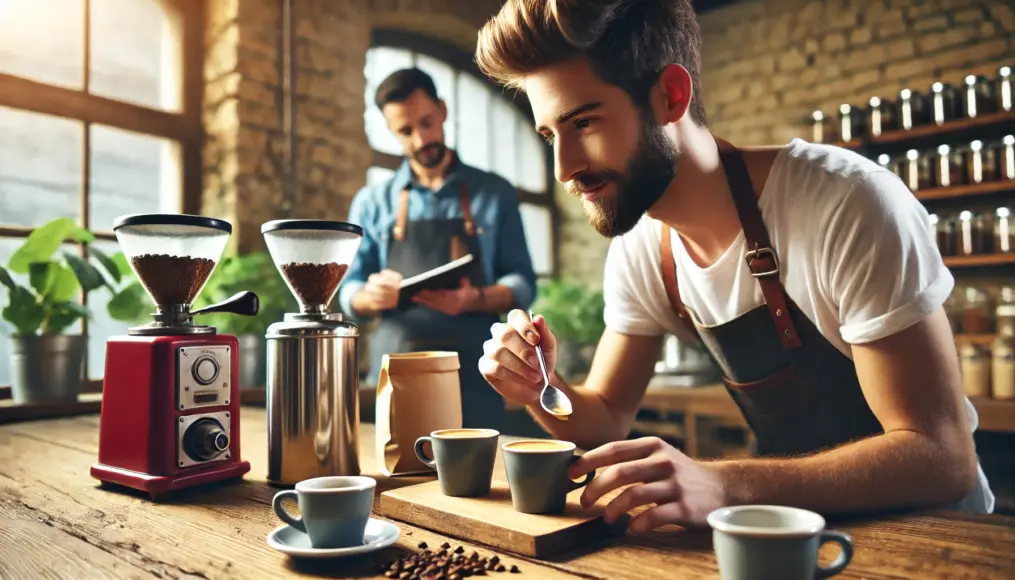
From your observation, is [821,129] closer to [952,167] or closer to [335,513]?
[952,167]

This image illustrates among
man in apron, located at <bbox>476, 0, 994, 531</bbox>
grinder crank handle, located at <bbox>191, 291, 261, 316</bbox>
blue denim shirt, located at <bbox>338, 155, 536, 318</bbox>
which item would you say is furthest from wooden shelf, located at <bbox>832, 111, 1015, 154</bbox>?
grinder crank handle, located at <bbox>191, 291, 261, 316</bbox>

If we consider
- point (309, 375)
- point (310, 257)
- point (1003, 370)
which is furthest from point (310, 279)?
point (1003, 370)

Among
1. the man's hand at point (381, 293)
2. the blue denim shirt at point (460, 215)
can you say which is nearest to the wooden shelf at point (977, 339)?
the blue denim shirt at point (460, 215)

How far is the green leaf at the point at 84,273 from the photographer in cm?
231

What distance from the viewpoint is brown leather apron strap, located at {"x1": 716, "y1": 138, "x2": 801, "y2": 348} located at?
4.28 ft

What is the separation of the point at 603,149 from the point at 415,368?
0.52m

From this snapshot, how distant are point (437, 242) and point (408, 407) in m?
1.67

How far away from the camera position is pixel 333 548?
79cm

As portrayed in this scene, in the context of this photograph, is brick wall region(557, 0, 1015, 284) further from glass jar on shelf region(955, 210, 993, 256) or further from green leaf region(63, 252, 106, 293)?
green leaf region(63, 252, 106, 293)

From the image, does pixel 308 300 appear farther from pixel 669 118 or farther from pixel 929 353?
pixel 929 353

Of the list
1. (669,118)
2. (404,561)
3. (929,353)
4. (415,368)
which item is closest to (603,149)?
(669,118)

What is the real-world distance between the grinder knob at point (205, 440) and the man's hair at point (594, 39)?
818mm

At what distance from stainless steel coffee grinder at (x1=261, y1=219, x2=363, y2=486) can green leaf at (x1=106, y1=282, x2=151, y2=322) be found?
163 centimetres

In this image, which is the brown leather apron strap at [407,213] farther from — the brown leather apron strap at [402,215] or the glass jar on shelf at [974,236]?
the glass jar on shelf at [974,236]
